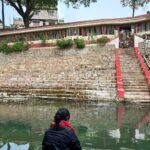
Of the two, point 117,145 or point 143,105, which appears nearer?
point 117,145

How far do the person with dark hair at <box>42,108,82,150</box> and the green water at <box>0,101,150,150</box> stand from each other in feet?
16.3

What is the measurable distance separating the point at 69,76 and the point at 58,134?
57.9ft

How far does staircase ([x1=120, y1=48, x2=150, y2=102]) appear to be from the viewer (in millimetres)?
18703

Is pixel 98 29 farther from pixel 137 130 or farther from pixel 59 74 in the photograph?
pixel 137 130

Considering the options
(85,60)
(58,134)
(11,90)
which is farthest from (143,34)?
(58,134)

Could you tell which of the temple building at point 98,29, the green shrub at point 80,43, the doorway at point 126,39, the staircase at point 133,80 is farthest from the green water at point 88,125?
the temple building at point 98,29

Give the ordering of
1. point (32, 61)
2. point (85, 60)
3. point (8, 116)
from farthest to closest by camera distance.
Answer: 1. point (32, 61)
2. point (85, 60)
3. point (8, 116)

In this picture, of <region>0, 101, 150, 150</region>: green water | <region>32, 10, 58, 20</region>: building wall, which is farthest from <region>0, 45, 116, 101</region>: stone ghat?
<region>32, 10, 58, 20</region>: building wall

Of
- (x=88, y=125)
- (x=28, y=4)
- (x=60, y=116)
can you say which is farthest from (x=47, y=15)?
(x=60, y=116)

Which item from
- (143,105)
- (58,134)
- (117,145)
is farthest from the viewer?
(143,105)

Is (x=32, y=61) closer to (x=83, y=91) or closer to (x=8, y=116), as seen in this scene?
(x=83, y=91)

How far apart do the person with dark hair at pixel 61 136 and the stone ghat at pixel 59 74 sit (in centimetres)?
1432

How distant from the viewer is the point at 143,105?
58.9 ft

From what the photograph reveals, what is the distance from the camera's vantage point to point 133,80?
20.6 metres
